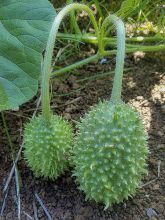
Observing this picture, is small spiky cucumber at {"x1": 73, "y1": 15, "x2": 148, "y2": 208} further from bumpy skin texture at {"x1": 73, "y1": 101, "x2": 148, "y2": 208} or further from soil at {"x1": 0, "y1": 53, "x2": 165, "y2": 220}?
soil at {"x1": 0, "y1": 53, "x2": 165, "y2": 220}

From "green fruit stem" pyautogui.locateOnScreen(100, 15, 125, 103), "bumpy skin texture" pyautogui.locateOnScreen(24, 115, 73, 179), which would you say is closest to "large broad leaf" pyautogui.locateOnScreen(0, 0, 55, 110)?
"bumpy skin texture" pyautogui.locateOnScreen(24, 115, 73, 179)

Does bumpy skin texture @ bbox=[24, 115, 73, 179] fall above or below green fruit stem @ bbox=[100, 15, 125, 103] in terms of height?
below

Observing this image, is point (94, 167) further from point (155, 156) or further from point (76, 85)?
point (76, 85)

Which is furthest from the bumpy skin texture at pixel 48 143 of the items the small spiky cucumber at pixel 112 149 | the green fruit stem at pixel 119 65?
the green fruit stem at pixel 119 65

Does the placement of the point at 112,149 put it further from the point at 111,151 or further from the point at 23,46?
the point at 23,46

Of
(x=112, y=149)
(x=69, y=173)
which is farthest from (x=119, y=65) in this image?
(x=69, y=173)

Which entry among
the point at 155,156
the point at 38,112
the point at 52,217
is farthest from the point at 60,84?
the point at 52,217

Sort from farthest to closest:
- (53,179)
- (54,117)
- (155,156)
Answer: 1. (155,156)
2. (53,179)
3. (54,117)
